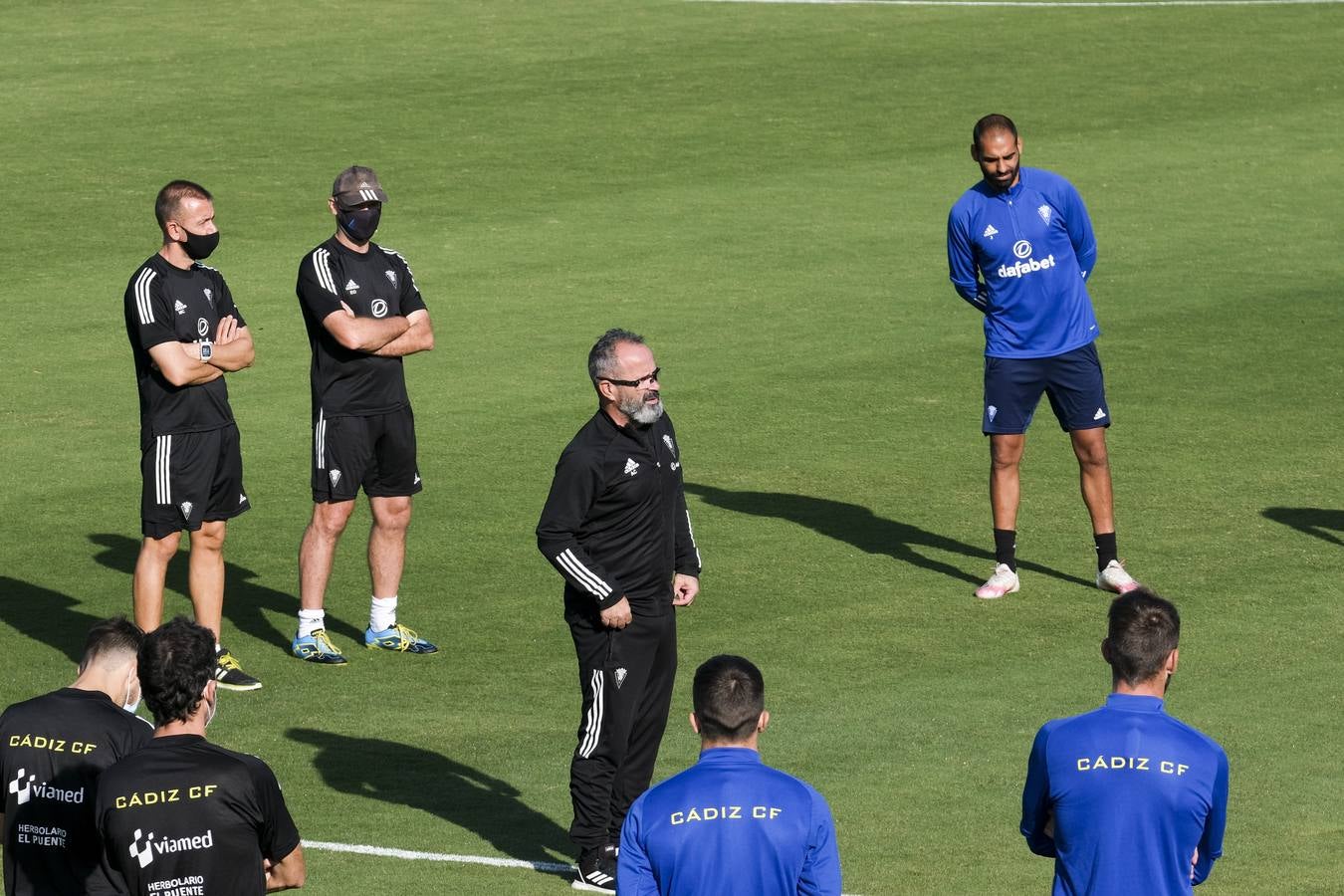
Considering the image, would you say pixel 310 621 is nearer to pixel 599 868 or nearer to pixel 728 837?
pixel 599 868

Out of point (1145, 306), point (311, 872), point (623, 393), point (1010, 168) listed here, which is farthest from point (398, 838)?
point (1145, 306)

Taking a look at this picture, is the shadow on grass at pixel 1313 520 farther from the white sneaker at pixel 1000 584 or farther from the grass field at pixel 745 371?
the white sneaker at pixel 1000 584

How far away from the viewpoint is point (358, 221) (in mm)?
11562


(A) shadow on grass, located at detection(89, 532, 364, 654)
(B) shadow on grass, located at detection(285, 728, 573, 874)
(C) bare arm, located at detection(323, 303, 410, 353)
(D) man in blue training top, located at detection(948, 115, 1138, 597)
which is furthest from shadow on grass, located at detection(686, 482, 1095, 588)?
(B) shadow on grass, located at detection(285, 728, 573, 874)

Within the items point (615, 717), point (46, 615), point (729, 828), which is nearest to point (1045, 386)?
point (615, 717)

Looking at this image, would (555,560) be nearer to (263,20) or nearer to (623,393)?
(623,393)

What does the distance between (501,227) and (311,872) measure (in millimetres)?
16013

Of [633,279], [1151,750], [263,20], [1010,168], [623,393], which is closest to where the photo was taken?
[1151,750]

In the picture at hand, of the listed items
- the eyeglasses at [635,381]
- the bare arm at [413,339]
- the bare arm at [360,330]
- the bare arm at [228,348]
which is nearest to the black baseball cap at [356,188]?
the bare arm at [360,330]

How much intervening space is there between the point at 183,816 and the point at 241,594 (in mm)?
6911

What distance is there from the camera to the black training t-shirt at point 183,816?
6195 mm

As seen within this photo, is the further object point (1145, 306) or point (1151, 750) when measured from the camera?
point (1145, 306)

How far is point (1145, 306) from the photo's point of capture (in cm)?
2056

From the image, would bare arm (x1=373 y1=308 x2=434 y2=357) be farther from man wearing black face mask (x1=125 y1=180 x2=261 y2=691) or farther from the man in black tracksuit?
the man in black tracksuit
